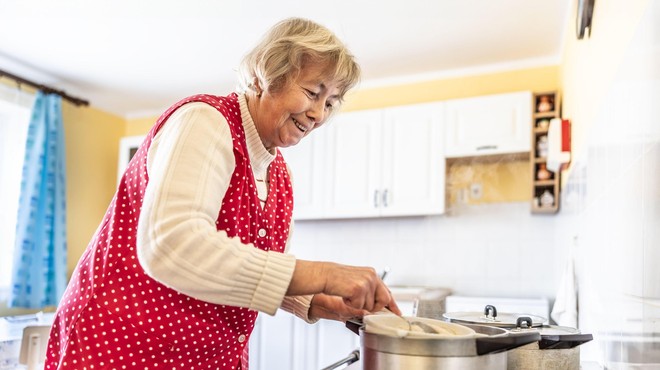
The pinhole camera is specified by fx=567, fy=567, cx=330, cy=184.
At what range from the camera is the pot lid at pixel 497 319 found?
100cm

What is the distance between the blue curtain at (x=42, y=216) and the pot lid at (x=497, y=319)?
9.41 ft

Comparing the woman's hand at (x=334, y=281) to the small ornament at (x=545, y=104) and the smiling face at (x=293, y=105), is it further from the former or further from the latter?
the small ornament at (x=545, y=104)

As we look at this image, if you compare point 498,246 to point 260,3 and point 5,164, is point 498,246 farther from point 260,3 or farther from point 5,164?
point 5,164

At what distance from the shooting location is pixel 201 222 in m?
0.79

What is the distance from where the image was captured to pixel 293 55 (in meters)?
1.06

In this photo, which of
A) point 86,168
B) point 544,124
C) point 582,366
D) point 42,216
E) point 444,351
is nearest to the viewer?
point 444,351

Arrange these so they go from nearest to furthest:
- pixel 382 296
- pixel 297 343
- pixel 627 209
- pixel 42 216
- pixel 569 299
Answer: pixel 382 296 → pixel 627 209 → pixel 569 299 → pixel 297 343 → pixel 42 216

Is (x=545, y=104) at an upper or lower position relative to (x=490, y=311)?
upper

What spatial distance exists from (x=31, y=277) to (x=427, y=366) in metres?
3.13

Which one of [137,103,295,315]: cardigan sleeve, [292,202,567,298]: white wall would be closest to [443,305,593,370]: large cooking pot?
[137,103,295,315]: cardigan sleeve

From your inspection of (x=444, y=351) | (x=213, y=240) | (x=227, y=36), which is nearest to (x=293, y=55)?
(x=213, y=240)

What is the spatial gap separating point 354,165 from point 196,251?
2556 millimetres

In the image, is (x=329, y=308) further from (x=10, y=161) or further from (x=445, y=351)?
(x=10, y=161)

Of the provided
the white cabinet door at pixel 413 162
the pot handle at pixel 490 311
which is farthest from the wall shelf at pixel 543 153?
the pot handle at pixel 490 311
